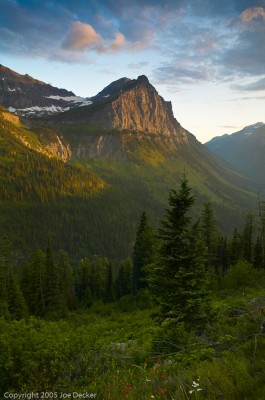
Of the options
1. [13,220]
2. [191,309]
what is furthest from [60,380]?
[13,220]

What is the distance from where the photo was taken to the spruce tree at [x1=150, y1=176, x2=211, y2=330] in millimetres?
17531

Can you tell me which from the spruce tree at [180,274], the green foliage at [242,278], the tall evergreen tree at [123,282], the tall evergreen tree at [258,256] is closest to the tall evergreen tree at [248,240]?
the tall evergreen tree at [258,256]

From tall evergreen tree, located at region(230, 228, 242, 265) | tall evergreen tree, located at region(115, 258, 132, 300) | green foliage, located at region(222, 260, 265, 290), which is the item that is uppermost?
green foliage, located at region(222, 260, 265, 290)

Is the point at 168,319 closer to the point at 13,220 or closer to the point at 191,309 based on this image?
the point at 191,309

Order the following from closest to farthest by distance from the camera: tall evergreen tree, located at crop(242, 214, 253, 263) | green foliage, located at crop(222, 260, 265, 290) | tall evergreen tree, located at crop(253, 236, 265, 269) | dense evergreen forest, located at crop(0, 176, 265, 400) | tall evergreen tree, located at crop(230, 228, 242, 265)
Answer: dense evergreen forest, located at crop(0, 176, 265, 400) → green foliage, located at crop(222, 260, 265, 290) → tall evergreen tree, located at crop(253, 236, 265, 269) → tall evergreen tree, located at crop(242, 214, 253, 263) → tall evergreen tree, located at crop(230, 228, 242, 265)

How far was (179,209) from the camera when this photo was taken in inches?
785

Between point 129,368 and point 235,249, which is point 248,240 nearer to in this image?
point 235,249

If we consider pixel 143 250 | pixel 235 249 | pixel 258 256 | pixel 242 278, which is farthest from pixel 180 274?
pixel 235 249

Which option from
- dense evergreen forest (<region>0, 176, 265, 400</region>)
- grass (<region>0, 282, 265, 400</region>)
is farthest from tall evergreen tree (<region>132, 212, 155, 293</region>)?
grass (<region>0, 282, 265, 400</region>)

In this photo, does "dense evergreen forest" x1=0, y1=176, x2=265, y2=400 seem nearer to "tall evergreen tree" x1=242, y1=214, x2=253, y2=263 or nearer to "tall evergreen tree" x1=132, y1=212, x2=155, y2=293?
"tall evergreen tree" x1=132, y1=212, x2=155, y2=293

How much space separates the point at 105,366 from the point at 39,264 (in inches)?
1809

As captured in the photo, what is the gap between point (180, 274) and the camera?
18172mm

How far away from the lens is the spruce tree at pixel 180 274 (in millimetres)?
17531

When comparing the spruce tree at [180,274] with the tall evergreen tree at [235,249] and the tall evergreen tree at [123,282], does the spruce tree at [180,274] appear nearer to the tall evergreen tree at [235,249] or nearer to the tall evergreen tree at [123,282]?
the tall evergreen tree at [235,249]
